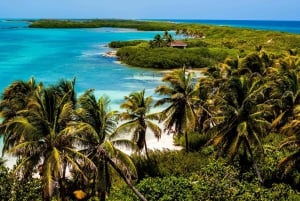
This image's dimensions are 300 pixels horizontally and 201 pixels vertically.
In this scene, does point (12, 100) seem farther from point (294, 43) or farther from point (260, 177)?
point (294, 43)

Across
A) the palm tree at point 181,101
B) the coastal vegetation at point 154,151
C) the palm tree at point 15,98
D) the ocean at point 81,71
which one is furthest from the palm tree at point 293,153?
the palm tree at point 15,98

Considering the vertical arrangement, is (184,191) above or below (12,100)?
below

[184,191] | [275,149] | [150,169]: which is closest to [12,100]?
[150,169]

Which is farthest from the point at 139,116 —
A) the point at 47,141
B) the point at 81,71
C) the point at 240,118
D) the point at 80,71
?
the point at 80,71

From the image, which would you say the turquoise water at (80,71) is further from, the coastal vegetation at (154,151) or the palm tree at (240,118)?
the palm tree at (240,118)

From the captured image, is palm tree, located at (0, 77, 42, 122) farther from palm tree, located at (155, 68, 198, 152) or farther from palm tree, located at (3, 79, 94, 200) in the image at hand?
palm tree, located at (155, 68, 198, 152)

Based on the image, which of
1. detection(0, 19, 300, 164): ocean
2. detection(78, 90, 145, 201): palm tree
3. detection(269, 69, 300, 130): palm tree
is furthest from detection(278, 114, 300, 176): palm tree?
detection(0, 19, 300, 164): ocean
